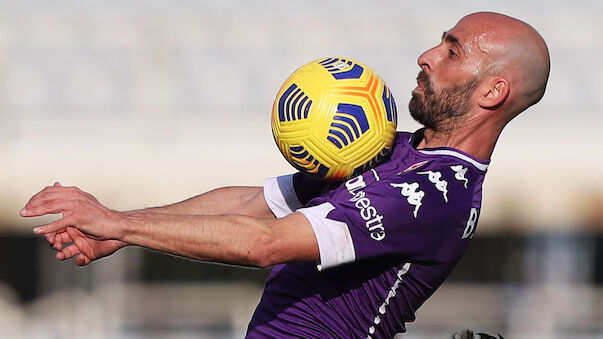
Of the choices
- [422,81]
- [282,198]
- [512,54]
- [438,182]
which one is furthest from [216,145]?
[438,182]

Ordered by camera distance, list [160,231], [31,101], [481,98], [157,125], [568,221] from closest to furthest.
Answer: [160,231]
[481,98]
[568,221]
[157,125]
[31,101]

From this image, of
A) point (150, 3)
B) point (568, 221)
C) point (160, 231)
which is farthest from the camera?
point (150, 3)

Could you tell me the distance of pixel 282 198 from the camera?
4.77 meters

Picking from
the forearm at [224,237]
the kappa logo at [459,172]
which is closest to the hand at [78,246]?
the forearm at [224,237]

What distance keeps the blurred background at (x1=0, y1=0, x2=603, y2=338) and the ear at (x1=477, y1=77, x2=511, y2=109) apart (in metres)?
6.85

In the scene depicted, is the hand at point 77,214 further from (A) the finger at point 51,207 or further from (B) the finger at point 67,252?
(B) the finger at point 67,252

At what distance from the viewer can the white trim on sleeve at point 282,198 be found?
15.6ft

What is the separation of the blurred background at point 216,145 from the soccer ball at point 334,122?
698 cm

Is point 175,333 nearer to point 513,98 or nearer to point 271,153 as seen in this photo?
point 271,153

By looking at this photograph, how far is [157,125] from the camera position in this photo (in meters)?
12.6

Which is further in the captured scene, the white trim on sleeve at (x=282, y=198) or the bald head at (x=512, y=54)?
the white trim on sleeve at (x=282, y=198)

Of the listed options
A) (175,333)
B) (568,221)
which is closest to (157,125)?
(175,333)

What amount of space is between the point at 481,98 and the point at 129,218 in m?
1.59

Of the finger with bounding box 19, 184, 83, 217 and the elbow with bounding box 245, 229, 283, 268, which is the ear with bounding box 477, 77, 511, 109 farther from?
the finger with bounding box 19, 184, 83, 217
